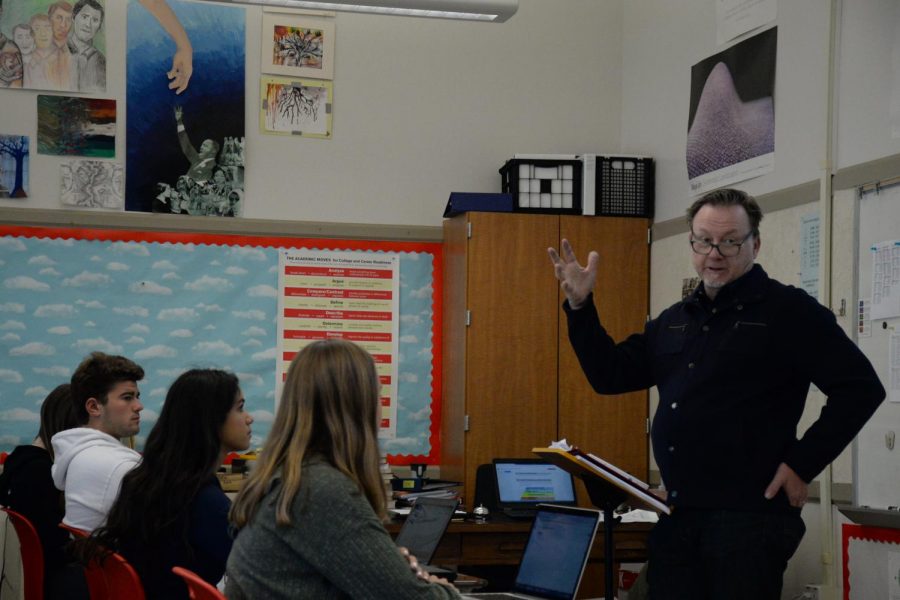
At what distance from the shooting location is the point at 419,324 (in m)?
5.93

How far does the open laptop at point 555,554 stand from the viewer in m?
3.36

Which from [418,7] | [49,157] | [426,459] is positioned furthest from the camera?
[426,459]

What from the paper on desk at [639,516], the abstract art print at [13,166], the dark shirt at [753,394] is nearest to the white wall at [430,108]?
the abstract art print at [13,166]

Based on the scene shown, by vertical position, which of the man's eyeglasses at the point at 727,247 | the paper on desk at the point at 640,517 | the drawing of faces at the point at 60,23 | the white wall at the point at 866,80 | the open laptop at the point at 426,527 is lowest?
the paper on desk at the point at 640,517

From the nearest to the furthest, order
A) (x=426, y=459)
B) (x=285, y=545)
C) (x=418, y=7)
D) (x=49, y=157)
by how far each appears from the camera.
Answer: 1. (x=285, y=545)
2. (x=418, y=7)
3. (x=49, y=157)
4. (x=426, y=459)

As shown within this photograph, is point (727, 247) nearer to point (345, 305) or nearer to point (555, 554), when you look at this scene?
point (555, 554)

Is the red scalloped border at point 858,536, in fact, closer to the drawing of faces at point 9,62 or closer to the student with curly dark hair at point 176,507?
the student with curly dark hair at point 176,507

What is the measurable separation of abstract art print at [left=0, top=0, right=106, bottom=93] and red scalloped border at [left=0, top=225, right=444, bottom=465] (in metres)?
0.71

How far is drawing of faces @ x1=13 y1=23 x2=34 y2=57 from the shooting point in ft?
18.0

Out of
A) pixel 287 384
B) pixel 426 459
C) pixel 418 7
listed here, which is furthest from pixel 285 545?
Answer: pixel 426 459

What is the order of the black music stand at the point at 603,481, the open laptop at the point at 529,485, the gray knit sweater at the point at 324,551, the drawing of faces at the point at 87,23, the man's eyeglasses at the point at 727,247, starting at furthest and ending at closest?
1. the drawing of faces at the point at 87,23
2. the open laptop at the point at 529,485
3. the black music stand at the point at 603,481
4. the man's eyeglasses at the point at 727,247
5. the gray knit sweater at the point at 324,551

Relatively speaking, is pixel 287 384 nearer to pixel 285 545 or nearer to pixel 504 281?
pixel 285 545

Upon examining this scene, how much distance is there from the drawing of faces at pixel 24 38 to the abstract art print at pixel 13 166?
0.43 metres

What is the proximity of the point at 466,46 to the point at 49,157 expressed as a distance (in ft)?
7.28
